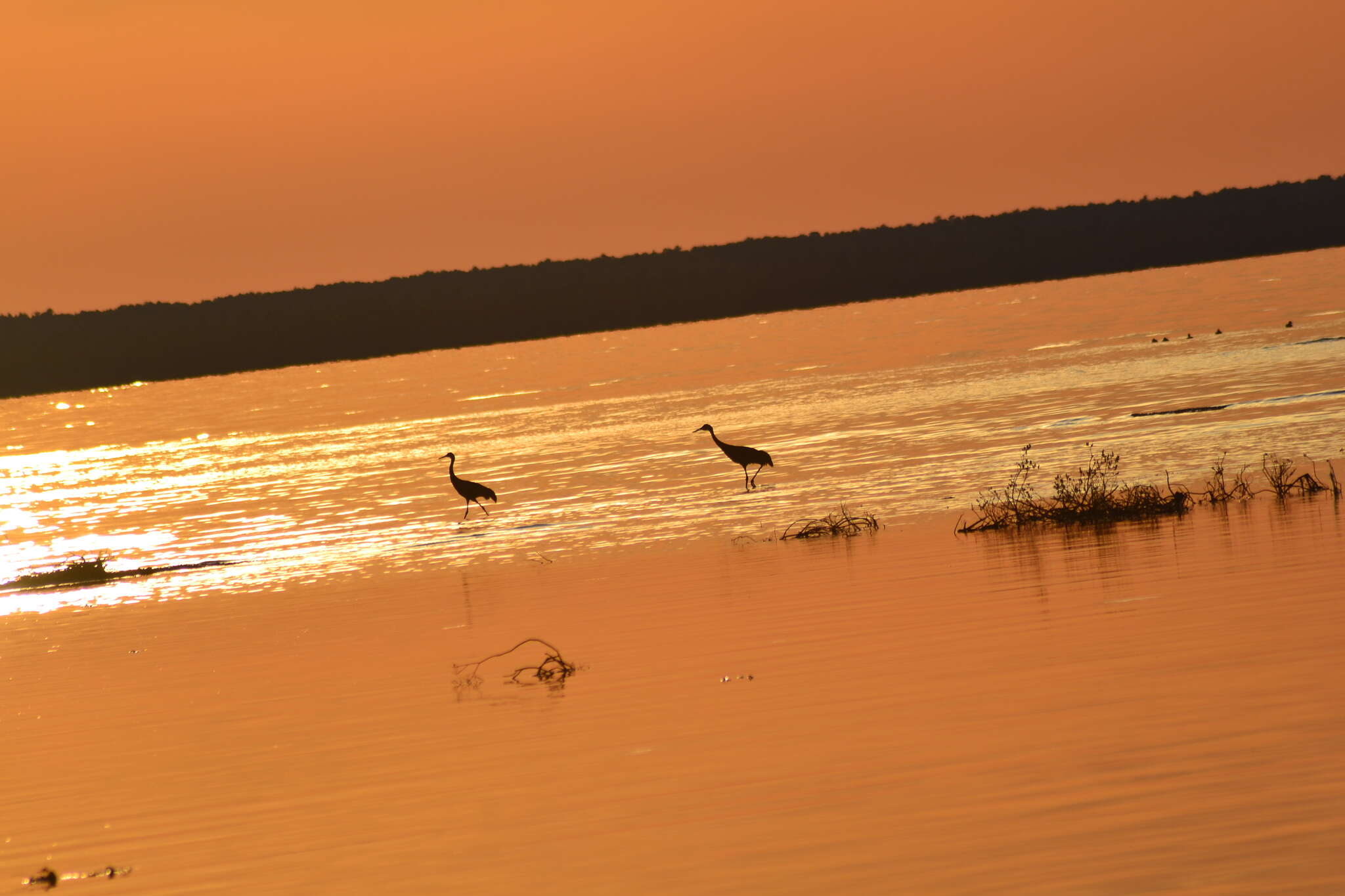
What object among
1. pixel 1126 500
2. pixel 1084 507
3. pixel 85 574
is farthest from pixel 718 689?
pixel 85 574

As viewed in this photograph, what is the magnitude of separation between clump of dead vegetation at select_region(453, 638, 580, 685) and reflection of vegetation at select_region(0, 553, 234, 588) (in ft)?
49.0

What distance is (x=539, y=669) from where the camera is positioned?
1590 centimetres

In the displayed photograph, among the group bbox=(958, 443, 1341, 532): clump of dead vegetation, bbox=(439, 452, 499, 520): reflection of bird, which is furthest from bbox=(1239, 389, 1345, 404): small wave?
bbox=(439, 452, 499, 520): reflection of bird

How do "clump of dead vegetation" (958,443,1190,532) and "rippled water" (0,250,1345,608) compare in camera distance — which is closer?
"clump of dead vegetation" (958,443,1190,532)

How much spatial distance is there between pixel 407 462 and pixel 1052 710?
42.1 m

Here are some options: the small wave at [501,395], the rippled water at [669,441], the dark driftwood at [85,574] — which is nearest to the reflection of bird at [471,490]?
the rippled water at [669,441]

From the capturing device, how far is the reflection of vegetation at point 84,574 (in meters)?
30.7

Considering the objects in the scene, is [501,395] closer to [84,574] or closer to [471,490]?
[471,490]

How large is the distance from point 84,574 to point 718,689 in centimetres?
2016

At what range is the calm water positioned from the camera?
9742mm

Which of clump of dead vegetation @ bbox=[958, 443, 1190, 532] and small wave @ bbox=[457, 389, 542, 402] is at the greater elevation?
small wave @ bbox=[457, 389, 542, 402]

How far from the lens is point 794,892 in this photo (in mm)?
8906

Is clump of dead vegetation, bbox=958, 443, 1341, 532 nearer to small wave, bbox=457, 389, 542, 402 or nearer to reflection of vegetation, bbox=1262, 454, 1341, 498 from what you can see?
reflection of vegetation, bbox=1262, 454, 1341, 498

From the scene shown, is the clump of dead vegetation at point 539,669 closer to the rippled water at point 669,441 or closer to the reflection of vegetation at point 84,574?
the rippled water at point 669,441
